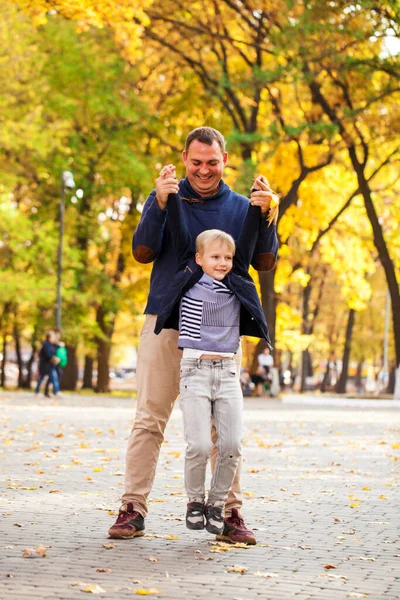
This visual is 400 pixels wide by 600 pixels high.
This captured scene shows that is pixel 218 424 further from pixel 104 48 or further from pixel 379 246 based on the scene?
pixel 104 48

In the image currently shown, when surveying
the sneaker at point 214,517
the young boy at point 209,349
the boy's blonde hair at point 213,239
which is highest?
the boy's blonde hair at point 213,239

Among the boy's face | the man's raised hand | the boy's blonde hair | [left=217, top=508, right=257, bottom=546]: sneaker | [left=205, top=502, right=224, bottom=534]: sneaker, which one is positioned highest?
the man's raised hand

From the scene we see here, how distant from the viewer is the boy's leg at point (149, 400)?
6.52 meters

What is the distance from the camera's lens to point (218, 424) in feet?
20.7

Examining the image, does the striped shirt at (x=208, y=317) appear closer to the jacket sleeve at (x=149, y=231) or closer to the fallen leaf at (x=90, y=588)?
the jacket sleeve at (x=149, y=231)

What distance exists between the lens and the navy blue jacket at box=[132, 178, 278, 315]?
6.45 m

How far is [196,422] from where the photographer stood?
6.18 m

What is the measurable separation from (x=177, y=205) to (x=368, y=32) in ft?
64.1

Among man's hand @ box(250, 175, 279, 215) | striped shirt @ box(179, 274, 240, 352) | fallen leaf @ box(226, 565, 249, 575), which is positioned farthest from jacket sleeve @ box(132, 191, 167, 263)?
fallen leaf @ box(226, 565, 249, 575)

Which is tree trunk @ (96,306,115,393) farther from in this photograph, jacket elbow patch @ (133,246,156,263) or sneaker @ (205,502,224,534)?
sneaker @ (205,502,224,534)

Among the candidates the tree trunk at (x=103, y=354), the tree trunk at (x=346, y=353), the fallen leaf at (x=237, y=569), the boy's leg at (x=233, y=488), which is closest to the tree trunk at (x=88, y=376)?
the tree trunk at (x=103, y=354)

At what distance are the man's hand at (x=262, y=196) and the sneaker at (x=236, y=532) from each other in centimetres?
164

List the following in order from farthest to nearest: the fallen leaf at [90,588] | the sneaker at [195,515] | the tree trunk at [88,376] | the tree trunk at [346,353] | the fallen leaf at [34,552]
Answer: the tree trunk at [346,353] → the tree trunk at [88,376] → the sneaker at [195,515] → the fallen leaf at [34,552] → the fallen leaf at [90,588]

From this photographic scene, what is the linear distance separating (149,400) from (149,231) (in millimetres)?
925
